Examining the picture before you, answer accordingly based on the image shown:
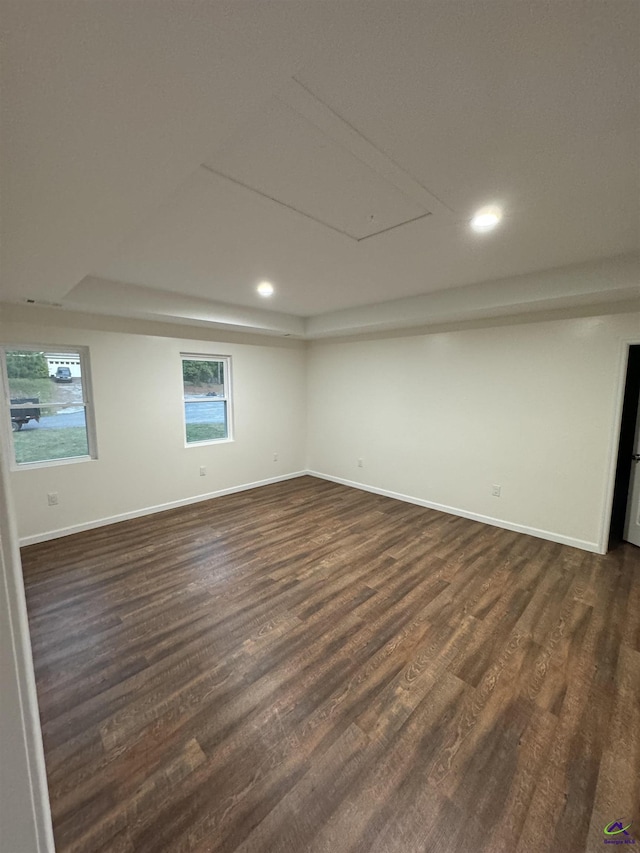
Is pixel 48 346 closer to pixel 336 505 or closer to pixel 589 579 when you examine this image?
pixel 336 505

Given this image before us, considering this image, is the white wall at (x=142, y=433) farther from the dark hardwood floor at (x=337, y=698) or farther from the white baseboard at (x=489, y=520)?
the white baseboard at (x=489, y=520)

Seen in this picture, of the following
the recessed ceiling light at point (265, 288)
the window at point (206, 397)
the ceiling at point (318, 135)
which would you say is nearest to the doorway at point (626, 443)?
the ceiling at point (318, 135)

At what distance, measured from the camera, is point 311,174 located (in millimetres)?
1636

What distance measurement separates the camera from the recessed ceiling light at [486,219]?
195 cm

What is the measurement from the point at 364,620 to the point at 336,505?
2235mm

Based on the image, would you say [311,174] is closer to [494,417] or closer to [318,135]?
[318,135]

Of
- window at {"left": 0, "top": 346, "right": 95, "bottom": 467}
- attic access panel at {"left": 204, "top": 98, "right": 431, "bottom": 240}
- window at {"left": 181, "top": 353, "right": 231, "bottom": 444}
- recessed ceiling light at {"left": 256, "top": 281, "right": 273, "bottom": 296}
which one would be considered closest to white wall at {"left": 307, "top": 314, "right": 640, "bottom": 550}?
window at {"left": 181, "top": 353, "right": 231, "bottom": 444}

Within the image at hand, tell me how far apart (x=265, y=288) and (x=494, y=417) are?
279 centimetres

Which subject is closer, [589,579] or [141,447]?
[589,579]

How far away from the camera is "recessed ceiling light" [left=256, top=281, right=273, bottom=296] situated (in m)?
3.32

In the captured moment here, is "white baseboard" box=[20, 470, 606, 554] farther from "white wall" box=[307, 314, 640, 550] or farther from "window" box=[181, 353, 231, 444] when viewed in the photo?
"window" box=[181, 353, 231, 444]

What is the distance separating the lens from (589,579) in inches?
112

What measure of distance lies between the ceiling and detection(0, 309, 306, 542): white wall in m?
1.10

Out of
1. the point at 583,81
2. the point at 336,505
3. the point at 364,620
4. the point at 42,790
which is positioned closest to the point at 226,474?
the point at 336,505
